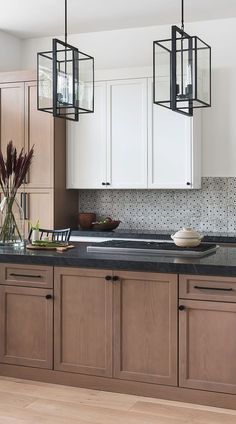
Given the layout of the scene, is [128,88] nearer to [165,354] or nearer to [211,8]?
[211,8]

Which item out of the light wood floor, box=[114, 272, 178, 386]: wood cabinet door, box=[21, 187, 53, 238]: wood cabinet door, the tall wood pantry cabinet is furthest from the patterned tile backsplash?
the light wood floor

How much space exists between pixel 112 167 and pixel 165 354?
3013mm

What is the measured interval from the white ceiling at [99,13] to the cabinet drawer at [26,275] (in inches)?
110

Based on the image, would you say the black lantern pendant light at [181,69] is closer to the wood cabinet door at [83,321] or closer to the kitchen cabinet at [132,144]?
the wood cabinet door at [83,321]

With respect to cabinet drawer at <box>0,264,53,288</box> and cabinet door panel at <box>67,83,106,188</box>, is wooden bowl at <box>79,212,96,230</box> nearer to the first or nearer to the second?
cabinet door panel at <box>67,83,106,188</box>

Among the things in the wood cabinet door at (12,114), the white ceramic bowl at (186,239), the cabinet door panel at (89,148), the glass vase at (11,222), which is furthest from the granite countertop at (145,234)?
the glass vase at (11,222)

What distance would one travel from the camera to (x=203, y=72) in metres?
3.86

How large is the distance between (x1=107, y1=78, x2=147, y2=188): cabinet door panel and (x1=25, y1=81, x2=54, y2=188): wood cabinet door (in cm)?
60

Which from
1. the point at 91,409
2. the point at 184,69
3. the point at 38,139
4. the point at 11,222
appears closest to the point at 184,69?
the point at 184,69

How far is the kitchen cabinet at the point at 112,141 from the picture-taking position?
247 inches

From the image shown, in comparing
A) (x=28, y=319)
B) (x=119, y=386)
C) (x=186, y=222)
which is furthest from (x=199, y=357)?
(x=186, y=222)

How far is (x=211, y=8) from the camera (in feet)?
19.4

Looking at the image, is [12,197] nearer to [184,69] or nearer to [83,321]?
[83,321]

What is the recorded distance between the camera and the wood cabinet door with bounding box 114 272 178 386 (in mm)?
3693
